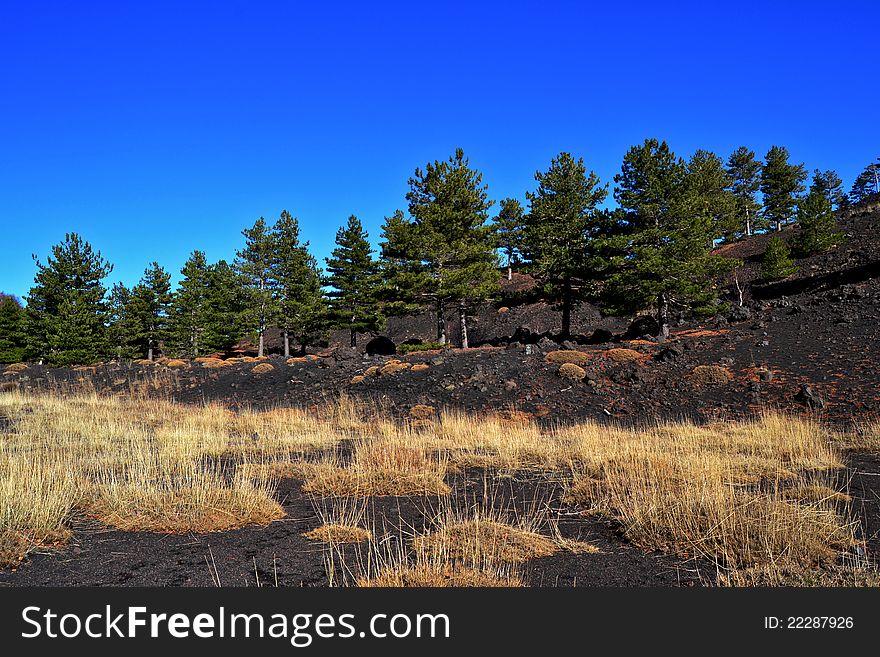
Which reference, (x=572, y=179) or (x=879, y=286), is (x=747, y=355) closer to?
(x=879, y=286)

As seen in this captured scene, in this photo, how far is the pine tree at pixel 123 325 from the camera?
1697 inches

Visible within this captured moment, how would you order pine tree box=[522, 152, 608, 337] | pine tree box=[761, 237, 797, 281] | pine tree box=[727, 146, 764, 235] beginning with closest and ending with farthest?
1. pine tree box=[522, 152, 608, 337]
2. pine tree box=[761, 237, 797, 281]
3. pine tree box=[727, 146, 764, 235]

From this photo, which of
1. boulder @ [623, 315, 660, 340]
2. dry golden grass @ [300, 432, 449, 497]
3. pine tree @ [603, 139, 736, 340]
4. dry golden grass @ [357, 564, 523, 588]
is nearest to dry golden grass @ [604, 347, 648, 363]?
Result: pine tree @ [603, 139, 736, 340]

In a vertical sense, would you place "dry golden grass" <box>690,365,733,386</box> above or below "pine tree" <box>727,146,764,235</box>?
below

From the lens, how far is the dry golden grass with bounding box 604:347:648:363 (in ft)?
57.4

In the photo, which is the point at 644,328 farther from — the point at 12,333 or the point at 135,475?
the point at 12,333

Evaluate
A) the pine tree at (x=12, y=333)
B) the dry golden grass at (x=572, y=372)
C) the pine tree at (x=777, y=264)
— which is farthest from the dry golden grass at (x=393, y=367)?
the pine tree at (x=12, y=333)

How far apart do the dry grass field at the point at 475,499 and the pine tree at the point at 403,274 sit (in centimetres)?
1664

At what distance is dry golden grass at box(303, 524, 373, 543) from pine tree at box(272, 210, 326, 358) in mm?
34995

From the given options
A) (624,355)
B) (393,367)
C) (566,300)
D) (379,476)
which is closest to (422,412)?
(393,367)

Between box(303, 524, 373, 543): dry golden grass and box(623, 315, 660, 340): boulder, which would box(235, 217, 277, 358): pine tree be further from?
box(303, 524, 373, 543): dry golden grass

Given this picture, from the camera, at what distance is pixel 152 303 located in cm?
4394

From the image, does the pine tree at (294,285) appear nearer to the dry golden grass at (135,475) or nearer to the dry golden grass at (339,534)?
the dry golden grass at (135,475)

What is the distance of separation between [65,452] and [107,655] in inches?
289
